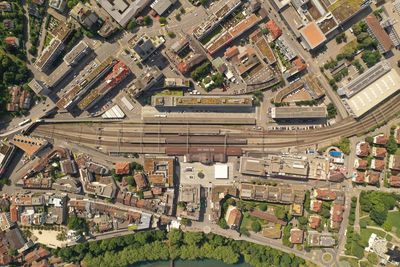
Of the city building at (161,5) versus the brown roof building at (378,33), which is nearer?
the brown roof building at (378,33)

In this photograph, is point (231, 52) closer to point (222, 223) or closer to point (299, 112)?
point (299, 112)

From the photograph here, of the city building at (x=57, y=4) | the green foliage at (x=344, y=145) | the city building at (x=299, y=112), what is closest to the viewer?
the city building at (x=57, y=4)

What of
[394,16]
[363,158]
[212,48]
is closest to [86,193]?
[212,48]

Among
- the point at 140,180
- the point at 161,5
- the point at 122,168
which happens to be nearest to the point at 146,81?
the point at 161,5

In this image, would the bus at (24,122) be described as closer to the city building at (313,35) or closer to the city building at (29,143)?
the city building at (29,143)

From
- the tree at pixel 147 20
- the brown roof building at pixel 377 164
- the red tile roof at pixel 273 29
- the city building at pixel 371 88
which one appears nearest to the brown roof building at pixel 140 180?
the tree at pixel 147 20

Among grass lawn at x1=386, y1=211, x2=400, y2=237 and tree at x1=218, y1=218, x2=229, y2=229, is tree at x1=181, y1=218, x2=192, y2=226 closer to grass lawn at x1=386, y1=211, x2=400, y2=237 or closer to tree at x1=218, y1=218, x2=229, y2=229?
tree at x1=218, y1=218, x2=229, y2=229

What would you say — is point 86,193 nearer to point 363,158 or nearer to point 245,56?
point 245,56
